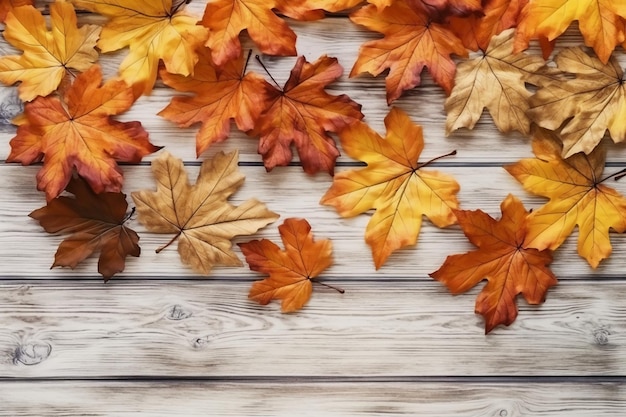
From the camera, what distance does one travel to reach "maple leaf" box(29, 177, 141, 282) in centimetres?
102

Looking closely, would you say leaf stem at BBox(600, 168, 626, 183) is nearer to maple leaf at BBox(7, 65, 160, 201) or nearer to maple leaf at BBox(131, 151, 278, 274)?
maple leaf at BBox(131, 151, 278, 274)

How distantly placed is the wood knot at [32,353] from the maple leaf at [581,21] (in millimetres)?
934

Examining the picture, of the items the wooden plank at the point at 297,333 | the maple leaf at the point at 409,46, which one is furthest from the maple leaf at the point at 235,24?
the wooden plank at the point at 297,333

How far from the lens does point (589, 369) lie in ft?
3.45

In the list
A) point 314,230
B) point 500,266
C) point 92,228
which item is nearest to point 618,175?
point 500,266

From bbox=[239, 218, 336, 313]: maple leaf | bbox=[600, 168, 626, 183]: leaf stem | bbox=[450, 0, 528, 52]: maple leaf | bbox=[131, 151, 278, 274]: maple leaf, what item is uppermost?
bbox=[450, 0, 528, 52]: maple leaf

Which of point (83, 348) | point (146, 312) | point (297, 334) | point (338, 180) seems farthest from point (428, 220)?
point (83, 348)

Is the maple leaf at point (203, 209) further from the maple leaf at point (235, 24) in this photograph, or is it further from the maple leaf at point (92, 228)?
the maple leaf at point (235, 24)

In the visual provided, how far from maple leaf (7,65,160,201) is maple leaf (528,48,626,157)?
26.7 inches

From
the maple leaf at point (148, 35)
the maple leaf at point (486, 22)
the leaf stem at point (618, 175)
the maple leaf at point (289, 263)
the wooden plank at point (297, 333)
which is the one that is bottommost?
the wooden plank at point (297, 333)

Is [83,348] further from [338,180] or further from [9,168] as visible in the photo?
[338,180]

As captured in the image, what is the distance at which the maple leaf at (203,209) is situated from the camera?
1028 millimetres

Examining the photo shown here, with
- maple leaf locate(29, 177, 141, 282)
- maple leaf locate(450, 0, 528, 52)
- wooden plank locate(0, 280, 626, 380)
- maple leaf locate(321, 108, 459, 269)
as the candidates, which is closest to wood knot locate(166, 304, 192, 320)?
wooden plank locate(0, 280, 626, 380)

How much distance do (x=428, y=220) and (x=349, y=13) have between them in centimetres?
37
